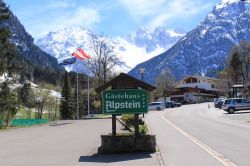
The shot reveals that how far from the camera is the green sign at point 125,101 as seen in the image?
18844 mm

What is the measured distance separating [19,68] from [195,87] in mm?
132148

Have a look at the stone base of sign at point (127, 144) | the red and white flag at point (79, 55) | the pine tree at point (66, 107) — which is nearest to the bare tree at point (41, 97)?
the pine tree at point (66, 107)

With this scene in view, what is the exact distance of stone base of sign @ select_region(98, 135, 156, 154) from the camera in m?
17.6

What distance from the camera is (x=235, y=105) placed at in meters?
62.2

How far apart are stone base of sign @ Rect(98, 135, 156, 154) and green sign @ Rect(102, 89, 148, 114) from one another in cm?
144

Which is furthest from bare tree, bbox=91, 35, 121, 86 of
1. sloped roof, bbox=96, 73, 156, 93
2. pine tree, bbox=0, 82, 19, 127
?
sloped roof, bbox=96, 73, 156, 93

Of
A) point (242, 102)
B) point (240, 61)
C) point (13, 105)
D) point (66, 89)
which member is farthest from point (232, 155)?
point (240, 61)

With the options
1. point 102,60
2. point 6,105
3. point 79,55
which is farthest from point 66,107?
point 6,105

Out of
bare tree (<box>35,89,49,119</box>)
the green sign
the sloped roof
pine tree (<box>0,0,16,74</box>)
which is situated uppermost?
pine tree (<box>0,0,16,74</box>)

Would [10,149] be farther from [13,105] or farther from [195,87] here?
[195,87]

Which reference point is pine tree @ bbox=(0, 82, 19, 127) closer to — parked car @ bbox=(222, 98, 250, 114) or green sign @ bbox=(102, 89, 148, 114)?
parked car @ bbox=(222, 98, 250, 114)

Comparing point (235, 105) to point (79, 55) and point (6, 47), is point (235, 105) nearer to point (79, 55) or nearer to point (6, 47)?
point (79, 55)

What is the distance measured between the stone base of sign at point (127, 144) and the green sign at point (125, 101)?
4.73 ft

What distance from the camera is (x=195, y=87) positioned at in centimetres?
17675
